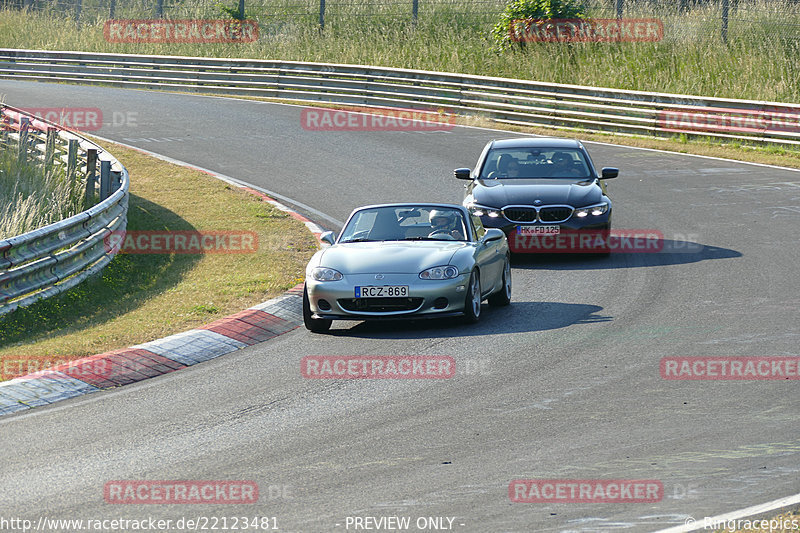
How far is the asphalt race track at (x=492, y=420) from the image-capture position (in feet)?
20.4

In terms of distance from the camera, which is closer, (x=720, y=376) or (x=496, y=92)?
(x=720, y=376)

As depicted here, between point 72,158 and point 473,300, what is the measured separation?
9594 mm

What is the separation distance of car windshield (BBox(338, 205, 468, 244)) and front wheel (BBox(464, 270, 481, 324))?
87cm

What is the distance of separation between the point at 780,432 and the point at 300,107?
25225 millimetres

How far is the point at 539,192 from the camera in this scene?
15109mm

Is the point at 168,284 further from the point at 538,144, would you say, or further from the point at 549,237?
the point at 538,144

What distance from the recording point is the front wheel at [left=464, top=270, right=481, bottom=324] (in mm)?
11117

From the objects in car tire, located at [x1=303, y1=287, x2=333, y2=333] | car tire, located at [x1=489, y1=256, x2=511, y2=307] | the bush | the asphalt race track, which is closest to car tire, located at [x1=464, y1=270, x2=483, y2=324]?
the asphalt race track

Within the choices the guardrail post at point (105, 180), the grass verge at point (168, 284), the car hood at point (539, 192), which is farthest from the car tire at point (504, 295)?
the guardrail post at point (105, 180)

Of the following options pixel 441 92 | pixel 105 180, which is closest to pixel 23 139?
pixel 105 180

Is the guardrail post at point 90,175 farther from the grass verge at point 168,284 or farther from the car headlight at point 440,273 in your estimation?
the car headlight at point 440,273

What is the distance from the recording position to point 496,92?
96.6 ft

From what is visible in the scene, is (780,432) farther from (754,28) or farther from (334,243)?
(754,28)

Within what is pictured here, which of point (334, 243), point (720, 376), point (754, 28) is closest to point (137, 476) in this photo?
point (720, 376)
